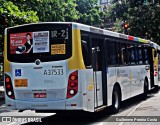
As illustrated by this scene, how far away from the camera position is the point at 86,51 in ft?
31.7

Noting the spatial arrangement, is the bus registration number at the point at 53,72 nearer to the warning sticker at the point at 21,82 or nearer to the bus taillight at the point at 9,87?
the warning sticker at the point at 21,82

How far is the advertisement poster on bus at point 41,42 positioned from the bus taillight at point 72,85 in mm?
1051

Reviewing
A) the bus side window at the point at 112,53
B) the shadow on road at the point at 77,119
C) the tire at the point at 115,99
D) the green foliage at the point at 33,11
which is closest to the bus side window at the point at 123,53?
the bus side window at the point at 112,53

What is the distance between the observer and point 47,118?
11.3 metres

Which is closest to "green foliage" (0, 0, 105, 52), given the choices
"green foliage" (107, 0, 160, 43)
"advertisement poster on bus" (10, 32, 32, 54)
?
"advertisement poster on bus" (10, 32, 32, 54)

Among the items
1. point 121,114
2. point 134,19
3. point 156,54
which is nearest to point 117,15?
point 134,19

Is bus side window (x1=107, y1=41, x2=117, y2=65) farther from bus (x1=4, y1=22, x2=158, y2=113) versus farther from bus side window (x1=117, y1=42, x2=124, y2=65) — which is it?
bus (x1=4, y1=22, x2=158, y2=113)

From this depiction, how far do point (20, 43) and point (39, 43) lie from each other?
61 cm

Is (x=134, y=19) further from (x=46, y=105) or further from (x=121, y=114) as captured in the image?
(x=46, y=105)

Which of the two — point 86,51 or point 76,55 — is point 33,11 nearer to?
point 86,51

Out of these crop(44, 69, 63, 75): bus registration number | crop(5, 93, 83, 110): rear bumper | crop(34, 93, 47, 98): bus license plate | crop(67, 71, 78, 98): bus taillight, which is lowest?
crop(5, 93, 83, 110): rear bumper

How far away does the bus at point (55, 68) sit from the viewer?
9180 mm

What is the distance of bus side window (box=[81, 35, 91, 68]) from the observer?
31.2 feet

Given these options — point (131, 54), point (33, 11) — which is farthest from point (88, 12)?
point (131, 54)
